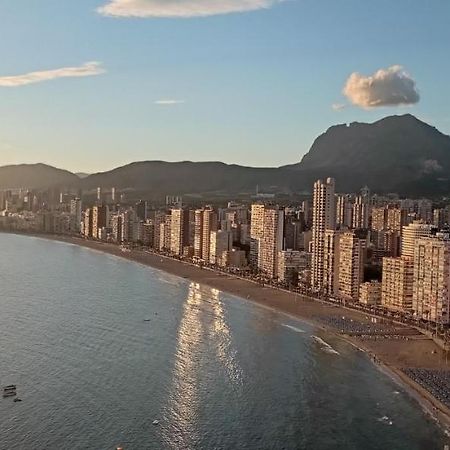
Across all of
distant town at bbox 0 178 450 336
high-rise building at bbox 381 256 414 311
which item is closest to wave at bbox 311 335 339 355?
distant town at bbox 0 178 450 336

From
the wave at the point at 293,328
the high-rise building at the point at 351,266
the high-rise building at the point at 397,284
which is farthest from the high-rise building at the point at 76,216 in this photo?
the wave at the point at 293,328

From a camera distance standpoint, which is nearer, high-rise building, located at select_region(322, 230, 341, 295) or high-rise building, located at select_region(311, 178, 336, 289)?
high-rise building, located at select_region(322, 230, 341, 295)

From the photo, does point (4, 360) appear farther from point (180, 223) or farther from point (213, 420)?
point (180, 223)

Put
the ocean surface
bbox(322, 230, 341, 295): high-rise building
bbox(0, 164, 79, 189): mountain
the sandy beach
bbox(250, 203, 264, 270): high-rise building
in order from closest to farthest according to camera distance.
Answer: the ocean surface < the sandy beach < bbox(322, 230, 341, 295): high-rise building < bbox(250, 203, 264, 270): high-rise building < bbox(0, 164, 79, 189): mountain

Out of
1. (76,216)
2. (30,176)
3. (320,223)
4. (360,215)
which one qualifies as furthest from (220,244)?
(30,176)

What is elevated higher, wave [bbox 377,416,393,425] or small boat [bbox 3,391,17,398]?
small boat [bbox 3,391,17,398]

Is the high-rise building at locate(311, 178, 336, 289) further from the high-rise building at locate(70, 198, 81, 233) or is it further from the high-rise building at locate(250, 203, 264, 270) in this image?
the high-rise building at locate(70, 198, 81, 233)

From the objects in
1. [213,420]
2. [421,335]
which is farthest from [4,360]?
[421,335]
